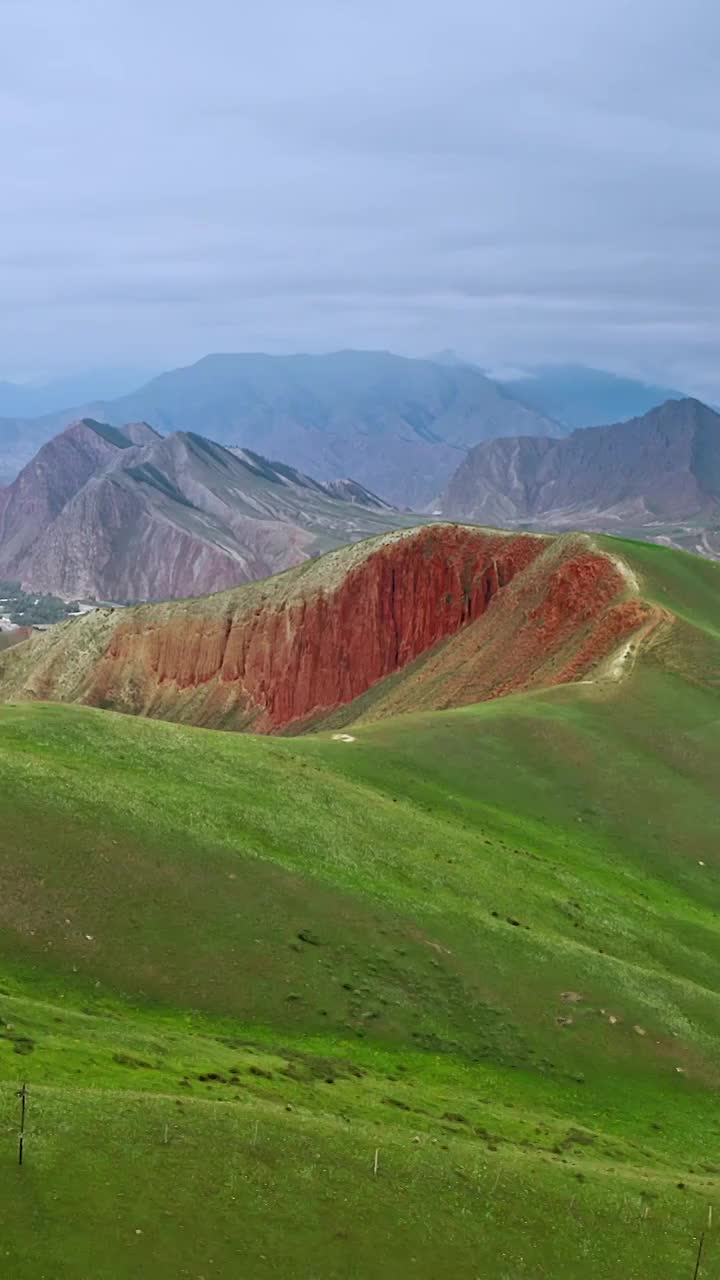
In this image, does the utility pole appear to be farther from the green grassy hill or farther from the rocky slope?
the rocky slope

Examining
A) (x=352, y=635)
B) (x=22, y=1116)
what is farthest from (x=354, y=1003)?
(x=352, y=635)

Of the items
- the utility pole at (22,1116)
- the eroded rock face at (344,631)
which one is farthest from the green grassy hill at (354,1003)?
the eroded rock face at (344,631)

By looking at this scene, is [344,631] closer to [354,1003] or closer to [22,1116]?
[354,1003]

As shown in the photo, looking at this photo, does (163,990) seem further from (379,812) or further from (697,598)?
(697,598)

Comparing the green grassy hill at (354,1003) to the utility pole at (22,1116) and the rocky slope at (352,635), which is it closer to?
the utility pole at (22,1116)

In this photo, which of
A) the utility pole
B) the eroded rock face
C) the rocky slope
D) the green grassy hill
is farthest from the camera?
the eroded rock face

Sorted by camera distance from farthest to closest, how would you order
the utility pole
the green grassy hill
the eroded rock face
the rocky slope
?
the eroded rock face → the rocky slope → the green grassy hill → the utility pole

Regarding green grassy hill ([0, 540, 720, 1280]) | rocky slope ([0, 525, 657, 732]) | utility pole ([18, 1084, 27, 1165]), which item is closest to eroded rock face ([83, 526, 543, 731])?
rocky slope ([0, 525, 657, 732])
